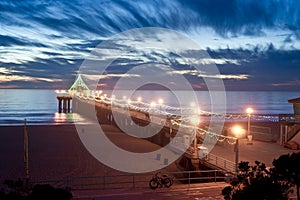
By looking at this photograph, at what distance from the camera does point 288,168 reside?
18.8 feet

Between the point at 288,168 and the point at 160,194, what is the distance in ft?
21.8

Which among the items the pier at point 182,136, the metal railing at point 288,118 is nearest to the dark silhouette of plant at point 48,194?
the pier at point 182,136

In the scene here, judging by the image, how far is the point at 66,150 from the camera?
26.2 meters

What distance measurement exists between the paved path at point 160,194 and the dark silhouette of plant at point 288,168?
569 centimetres

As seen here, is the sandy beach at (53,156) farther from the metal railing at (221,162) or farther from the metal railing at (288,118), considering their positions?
the metal railing at (288,118)

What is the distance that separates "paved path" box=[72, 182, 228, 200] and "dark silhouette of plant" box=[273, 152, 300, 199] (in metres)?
5.69

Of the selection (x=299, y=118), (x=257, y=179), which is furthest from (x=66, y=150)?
(x=257, y=179)

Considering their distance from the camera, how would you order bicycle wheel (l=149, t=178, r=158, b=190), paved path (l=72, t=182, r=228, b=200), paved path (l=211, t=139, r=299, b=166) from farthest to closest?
1. paved path (l=211, t=139, r=299, b=166)
2. bicycle wheel (l=149, t=178, r=158, b=190)
3. paved path (l=72, t=182, r=228, b=200)

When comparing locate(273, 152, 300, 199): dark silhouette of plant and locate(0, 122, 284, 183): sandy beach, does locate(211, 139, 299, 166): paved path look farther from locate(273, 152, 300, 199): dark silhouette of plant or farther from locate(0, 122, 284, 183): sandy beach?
locate(273, 152, 300, 199): dark silhouette of plant

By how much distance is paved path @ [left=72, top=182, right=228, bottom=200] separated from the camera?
11.3 m

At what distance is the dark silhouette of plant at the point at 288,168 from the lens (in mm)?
5674

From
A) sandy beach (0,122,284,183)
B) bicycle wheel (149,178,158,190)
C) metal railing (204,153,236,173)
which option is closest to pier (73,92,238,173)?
metal railing (204,153,236,173)

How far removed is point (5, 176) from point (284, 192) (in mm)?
15811

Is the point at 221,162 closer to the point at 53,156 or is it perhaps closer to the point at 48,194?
the point at 53,156
